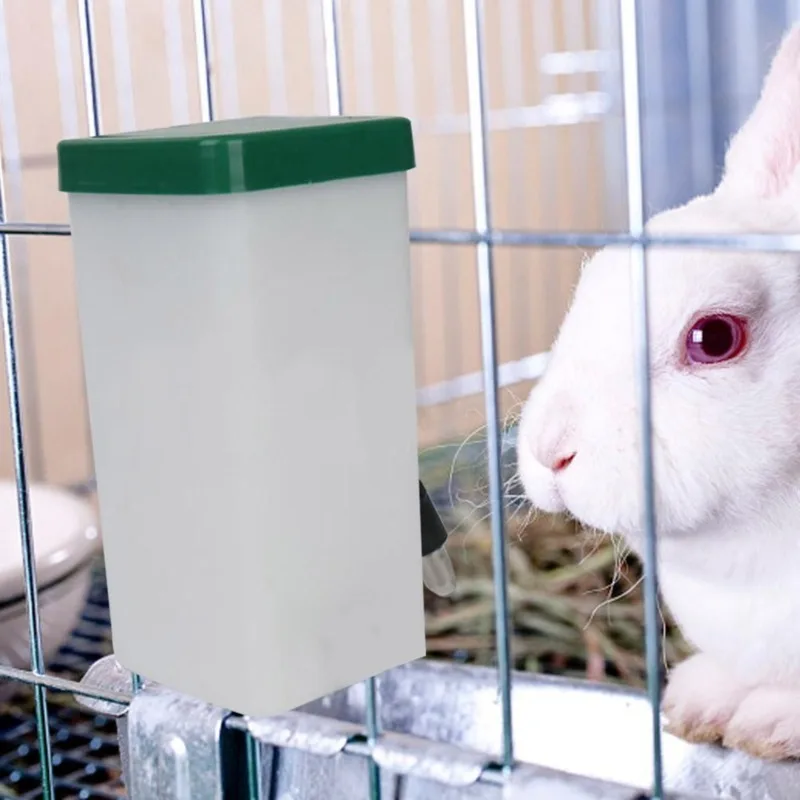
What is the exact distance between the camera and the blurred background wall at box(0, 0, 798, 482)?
1.38 metres

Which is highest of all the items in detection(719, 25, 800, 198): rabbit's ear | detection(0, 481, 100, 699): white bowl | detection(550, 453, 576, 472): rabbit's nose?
detection(719, 25, 800, 198): rabbit's ear

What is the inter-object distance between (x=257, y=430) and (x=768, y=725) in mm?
267

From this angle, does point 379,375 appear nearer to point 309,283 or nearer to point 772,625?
point 309,283

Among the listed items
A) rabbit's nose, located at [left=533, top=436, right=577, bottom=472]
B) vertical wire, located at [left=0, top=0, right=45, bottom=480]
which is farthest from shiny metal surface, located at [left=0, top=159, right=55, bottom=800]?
vertical wire, located at [left=0, top=0, right=45, bottom=480]

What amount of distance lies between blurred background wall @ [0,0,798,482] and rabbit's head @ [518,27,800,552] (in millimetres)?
590

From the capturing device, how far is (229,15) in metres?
1.38

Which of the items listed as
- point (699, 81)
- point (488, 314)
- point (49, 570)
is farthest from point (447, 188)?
point (488, 314)

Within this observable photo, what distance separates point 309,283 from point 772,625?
0.26 meters

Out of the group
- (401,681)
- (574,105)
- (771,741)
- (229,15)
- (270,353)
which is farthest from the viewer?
(574,105)

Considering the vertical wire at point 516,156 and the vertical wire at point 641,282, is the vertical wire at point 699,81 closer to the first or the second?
the vertical wire at point 516,156

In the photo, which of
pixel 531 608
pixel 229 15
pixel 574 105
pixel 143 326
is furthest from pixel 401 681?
pixel 574 105

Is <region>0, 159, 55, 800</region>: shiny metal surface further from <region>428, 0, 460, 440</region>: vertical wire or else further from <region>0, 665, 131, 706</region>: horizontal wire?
<region>428, 0, 460, 440</region>: vertical wire

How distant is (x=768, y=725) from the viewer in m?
0.53

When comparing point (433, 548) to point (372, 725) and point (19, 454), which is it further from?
point (19, 454)
